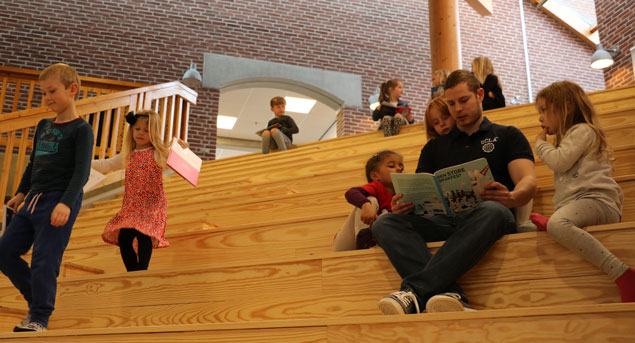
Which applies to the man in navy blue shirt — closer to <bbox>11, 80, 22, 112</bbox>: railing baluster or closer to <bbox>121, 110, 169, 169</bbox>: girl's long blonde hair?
<bbox>121, 110, 169, 169</bbox>: girl's long blonde hair

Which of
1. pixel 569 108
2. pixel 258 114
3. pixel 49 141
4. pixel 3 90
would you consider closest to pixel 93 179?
pixel 49 141

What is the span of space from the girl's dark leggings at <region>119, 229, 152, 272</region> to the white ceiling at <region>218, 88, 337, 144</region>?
22.9 feet

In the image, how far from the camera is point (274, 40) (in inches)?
343

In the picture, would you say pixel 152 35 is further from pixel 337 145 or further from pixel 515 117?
pixel 515 117

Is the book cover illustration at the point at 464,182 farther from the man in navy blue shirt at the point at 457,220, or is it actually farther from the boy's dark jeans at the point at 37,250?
the boy's dark jeans at the point at 37,250

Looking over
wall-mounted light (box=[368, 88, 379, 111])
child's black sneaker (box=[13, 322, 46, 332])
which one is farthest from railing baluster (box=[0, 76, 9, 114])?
child's black sneaker (box=[13, 322, 46, 332])

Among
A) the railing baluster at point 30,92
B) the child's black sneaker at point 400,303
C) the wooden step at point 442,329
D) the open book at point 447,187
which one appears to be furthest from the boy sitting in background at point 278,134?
the child's black sneaker at point 400,303

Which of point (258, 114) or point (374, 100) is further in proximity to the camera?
point (258, 114)

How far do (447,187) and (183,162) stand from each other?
130 centimetres

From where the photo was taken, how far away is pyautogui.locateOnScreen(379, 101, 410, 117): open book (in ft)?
17.0

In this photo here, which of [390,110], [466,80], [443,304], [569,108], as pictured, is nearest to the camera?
[443,304]

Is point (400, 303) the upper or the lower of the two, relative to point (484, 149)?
lower

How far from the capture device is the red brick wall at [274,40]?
26.0ft

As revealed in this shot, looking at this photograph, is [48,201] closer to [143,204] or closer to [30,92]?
[143,204]
